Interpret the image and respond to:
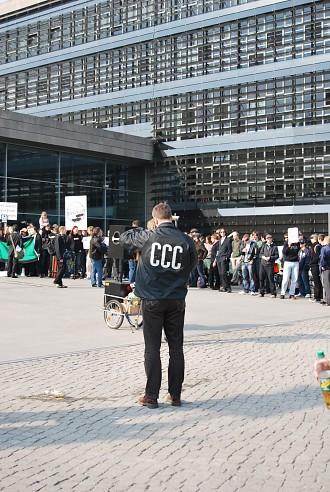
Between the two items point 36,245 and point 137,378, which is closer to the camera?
point 137,378

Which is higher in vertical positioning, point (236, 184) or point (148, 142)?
point (148, 142)

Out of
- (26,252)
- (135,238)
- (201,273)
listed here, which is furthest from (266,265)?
(135,238)

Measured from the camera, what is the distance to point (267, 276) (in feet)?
64.5

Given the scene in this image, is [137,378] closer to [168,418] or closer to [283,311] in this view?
[168,418]

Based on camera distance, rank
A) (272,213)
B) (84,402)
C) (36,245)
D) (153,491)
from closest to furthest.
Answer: (153,491)
(84,402)
(36,245)
(272,213)

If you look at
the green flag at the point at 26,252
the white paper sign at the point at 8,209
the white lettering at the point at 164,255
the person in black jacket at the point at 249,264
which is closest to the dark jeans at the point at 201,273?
the person in black jacket at the point at 249,264

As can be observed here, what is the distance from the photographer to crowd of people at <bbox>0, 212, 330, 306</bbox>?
19.2 metres

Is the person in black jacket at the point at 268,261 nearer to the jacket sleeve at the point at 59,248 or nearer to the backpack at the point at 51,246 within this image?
the jacket sleeve at the point at 59,248

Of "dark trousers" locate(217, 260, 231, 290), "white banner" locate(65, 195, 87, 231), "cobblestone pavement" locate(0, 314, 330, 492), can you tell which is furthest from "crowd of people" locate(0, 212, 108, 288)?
"cobblestone pavement" locate(0, 314, 330, 492)

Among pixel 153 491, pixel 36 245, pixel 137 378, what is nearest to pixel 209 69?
pixel 36 245

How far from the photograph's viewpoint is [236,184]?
103 ft

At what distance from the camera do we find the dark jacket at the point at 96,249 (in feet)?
66.1

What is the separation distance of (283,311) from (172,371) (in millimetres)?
9454

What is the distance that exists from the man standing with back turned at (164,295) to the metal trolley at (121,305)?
4.89 meters
